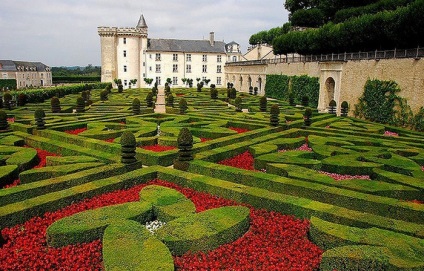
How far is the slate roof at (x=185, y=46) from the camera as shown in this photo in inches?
2798

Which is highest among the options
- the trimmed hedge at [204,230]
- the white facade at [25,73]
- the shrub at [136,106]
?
the white facade at [25,73]

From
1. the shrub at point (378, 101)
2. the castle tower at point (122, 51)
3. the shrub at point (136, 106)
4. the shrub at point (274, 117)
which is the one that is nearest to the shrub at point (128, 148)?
the shrub at point (274, 117)

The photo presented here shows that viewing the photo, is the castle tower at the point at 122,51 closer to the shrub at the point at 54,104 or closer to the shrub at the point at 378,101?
the shrub at the point at 54,104

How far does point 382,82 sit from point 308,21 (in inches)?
1207

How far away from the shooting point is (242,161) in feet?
44.7

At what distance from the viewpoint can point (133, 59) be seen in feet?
225

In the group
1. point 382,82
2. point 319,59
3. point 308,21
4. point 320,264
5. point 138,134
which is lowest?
point 320,264

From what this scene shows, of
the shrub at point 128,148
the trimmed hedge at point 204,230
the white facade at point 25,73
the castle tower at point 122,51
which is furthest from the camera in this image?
the white facade at point 25,73

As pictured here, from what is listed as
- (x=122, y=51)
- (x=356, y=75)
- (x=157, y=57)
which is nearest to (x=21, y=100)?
(x=356, y=75)

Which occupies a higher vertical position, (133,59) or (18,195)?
(133,59)

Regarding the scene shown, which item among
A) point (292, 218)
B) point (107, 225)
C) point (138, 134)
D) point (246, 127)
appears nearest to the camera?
point (107, 225)

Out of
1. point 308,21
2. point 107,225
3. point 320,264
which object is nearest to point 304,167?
point 320,264

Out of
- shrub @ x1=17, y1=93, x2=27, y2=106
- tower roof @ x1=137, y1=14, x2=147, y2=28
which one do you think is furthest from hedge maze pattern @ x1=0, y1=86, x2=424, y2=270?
tower roof @ x1=137, y1=14, x2=147, y2=28

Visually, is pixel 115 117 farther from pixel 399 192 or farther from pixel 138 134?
pixel 399 192
